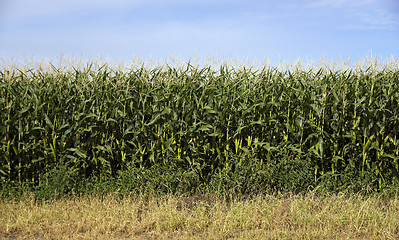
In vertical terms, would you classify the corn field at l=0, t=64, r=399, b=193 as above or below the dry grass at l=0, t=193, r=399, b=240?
above

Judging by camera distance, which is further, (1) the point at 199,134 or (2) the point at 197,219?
(1) the point at 199,134

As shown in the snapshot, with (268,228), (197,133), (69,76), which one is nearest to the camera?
(268,228)

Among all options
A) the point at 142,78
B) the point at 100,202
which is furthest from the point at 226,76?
the point at 100,202

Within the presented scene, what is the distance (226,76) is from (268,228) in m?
2.79

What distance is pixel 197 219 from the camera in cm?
508

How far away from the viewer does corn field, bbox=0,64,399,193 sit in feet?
20.0

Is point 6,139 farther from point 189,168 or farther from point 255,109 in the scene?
point 255,109

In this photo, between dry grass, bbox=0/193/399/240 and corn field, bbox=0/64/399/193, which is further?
corn field, bbox=0/64/399/193

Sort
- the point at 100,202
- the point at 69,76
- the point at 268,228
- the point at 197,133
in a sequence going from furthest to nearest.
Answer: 1. the point at 69,76
2. the point at 197,133
3. the point at 100,202
4. the point at 268,228

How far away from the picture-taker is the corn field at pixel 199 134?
240 inches

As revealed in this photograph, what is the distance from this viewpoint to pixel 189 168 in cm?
609

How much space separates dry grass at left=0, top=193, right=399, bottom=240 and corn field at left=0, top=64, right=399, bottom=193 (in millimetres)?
434

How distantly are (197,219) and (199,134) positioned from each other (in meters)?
1.55

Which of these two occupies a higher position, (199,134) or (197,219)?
(199,134)
